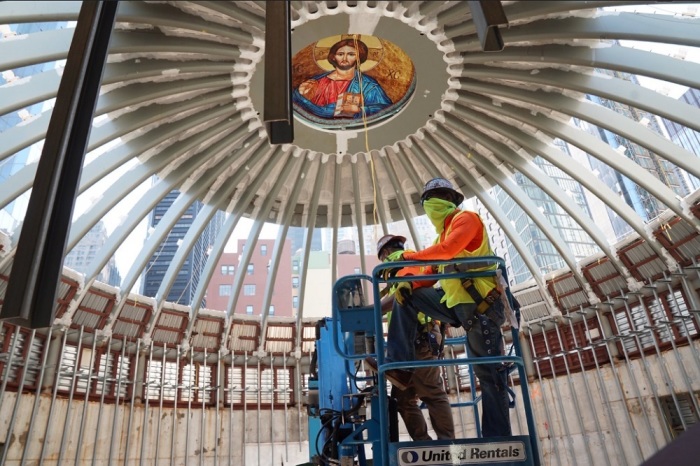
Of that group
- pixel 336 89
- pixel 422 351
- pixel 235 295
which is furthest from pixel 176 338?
pixel 422 351

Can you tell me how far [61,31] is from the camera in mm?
8820

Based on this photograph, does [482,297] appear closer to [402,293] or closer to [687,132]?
[402,293]

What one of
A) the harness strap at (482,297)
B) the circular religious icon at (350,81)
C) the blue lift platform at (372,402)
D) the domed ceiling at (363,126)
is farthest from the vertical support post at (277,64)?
the circular religious icon at (350,81)

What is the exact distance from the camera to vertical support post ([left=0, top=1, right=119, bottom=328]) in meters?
3.19

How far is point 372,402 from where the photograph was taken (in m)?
6.07

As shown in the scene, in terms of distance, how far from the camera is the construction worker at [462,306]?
17.2 ft

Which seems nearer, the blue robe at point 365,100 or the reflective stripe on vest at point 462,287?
the reflective stripe on vest at point 462,287

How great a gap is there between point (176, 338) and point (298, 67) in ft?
31.2

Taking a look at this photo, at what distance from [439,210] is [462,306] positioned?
1.16 meters

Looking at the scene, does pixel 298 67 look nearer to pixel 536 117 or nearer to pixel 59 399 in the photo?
pixel 536 117

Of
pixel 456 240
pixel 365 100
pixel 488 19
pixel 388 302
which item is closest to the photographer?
pixel 488 19

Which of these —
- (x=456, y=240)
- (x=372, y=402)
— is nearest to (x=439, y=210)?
(x=456, y=240)

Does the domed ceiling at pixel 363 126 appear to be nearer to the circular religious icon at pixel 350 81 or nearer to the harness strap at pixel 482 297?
the circular religious icon at pixel 350 81

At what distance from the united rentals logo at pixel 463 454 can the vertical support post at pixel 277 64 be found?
10.1 feet
